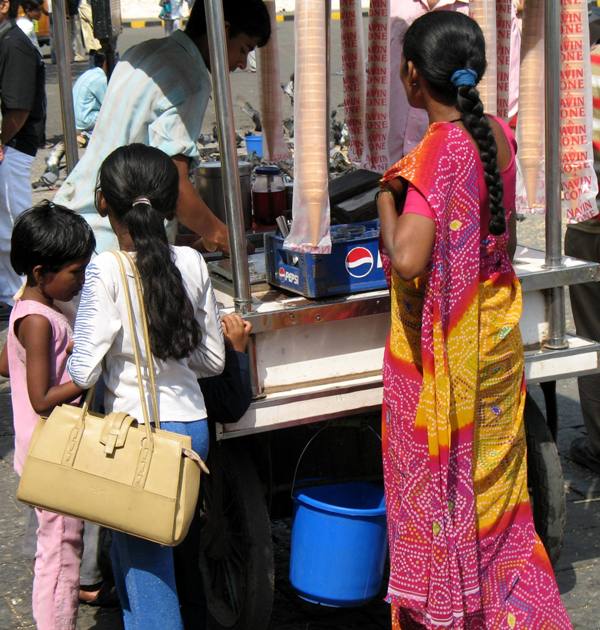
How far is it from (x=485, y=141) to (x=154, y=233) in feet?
2.74

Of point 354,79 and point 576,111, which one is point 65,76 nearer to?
point 354,79

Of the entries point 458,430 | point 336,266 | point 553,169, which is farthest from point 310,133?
point 458,430

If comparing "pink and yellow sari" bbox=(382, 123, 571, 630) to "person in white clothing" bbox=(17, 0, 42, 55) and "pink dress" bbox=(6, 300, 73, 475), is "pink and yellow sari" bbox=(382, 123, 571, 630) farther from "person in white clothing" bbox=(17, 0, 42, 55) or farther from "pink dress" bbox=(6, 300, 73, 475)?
"person in white clothing" bbox=(17, 0, 42, 55)

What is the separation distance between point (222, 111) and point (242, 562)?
1.33 metres

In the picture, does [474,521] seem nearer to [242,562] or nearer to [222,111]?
[242,562]

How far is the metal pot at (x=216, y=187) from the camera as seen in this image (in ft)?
12.4

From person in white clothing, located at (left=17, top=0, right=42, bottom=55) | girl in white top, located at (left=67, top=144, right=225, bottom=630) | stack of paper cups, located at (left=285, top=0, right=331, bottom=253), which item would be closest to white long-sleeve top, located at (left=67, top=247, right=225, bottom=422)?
girl in white top, located at (left=67, top=144, right=225, bottom=630)

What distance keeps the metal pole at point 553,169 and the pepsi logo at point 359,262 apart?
0.57m

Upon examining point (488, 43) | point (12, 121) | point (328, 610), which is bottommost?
point (328, 610)

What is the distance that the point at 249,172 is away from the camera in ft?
12.9

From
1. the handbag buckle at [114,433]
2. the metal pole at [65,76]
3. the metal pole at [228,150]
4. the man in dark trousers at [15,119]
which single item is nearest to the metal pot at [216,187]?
the metal pole at [65,76]

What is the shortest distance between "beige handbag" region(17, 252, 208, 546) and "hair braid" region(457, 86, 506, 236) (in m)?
0.88

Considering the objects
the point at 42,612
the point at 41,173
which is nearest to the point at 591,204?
the point at 42,612

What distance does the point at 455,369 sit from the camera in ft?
8.80
